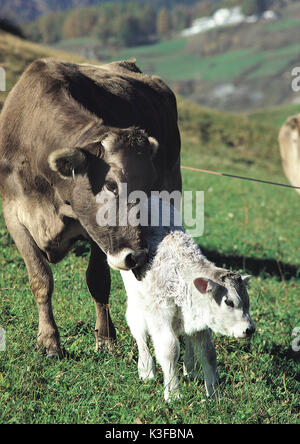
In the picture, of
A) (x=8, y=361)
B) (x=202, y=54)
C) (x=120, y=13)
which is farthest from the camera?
(x=120, y=13)

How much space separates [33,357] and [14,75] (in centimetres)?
2203

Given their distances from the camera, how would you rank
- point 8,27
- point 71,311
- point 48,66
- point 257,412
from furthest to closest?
point 8,27 → point 71,311 → point 48,66 → point 257,412

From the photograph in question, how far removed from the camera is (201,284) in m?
4.59

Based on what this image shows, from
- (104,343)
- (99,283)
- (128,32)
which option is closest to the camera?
(104,343)

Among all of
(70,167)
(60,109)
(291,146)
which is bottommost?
(70,167)

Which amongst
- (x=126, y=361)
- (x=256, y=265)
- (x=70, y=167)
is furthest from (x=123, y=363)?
(x=256, y=265)

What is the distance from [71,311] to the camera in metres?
6.66

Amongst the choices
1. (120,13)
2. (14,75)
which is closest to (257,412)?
(14,75)

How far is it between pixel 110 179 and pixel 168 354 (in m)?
1.51

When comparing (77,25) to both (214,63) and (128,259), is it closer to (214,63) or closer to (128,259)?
(214,63)

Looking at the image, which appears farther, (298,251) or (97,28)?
(97,28)

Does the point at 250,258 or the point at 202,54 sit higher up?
the point at 202,54

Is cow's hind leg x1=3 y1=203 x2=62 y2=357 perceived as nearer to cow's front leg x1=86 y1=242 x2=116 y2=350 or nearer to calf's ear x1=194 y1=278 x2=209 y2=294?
cow's front leg x1=86 y1=242 x2=116 y2=350
